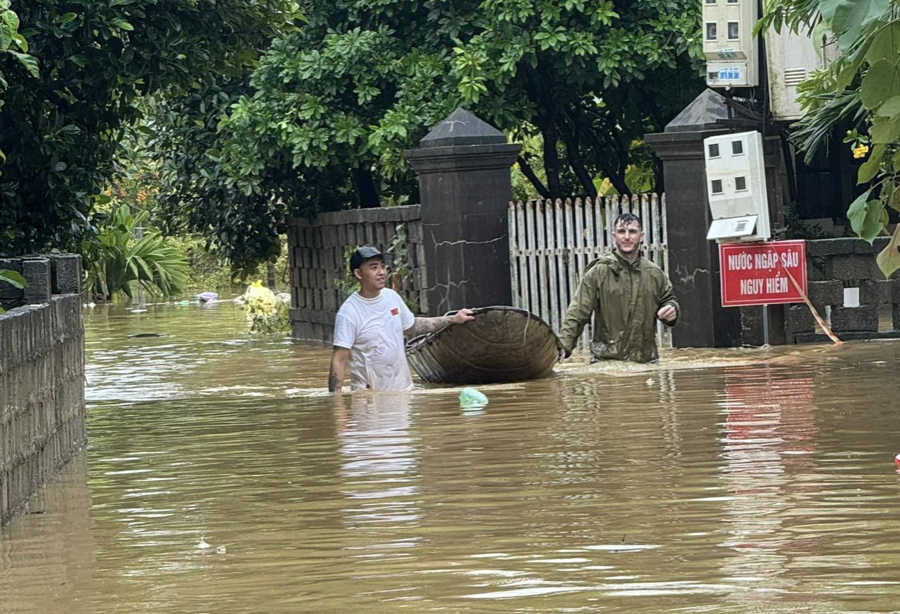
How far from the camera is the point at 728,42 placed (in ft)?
49.7

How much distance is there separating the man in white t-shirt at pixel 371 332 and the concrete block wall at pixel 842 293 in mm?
5027

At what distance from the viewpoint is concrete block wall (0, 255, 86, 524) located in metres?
7.46

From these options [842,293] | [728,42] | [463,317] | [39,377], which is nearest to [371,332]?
[463,317]

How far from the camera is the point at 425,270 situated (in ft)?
A: 57.8

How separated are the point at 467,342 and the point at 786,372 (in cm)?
249

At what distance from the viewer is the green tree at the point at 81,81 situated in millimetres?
10977

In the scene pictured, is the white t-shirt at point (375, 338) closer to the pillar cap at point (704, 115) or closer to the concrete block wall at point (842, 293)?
the pillar cap at point (704, 115)

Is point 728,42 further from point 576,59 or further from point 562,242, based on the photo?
point 576,59

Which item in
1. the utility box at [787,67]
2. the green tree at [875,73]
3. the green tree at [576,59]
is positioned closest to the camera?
the green tree at [875,73]

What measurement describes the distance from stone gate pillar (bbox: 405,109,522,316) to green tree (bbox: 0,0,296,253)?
460cm

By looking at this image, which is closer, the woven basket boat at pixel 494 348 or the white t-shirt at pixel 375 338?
the white t-shirt at pixel 375 338

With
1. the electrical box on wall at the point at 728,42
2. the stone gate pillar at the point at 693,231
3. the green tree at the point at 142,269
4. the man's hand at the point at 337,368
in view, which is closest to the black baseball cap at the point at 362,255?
the man's hand at the point at 337,368

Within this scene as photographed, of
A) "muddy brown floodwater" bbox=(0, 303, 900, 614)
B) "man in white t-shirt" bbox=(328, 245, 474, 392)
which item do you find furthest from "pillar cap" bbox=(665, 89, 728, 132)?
"man in white t-shirt" bbox=(328, 245, 474, 392)

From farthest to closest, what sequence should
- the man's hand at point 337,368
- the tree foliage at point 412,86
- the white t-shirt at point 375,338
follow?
the tree foliage at point 412,86
the man's hand at point 337,368
the white t-shirt at point 375,338
